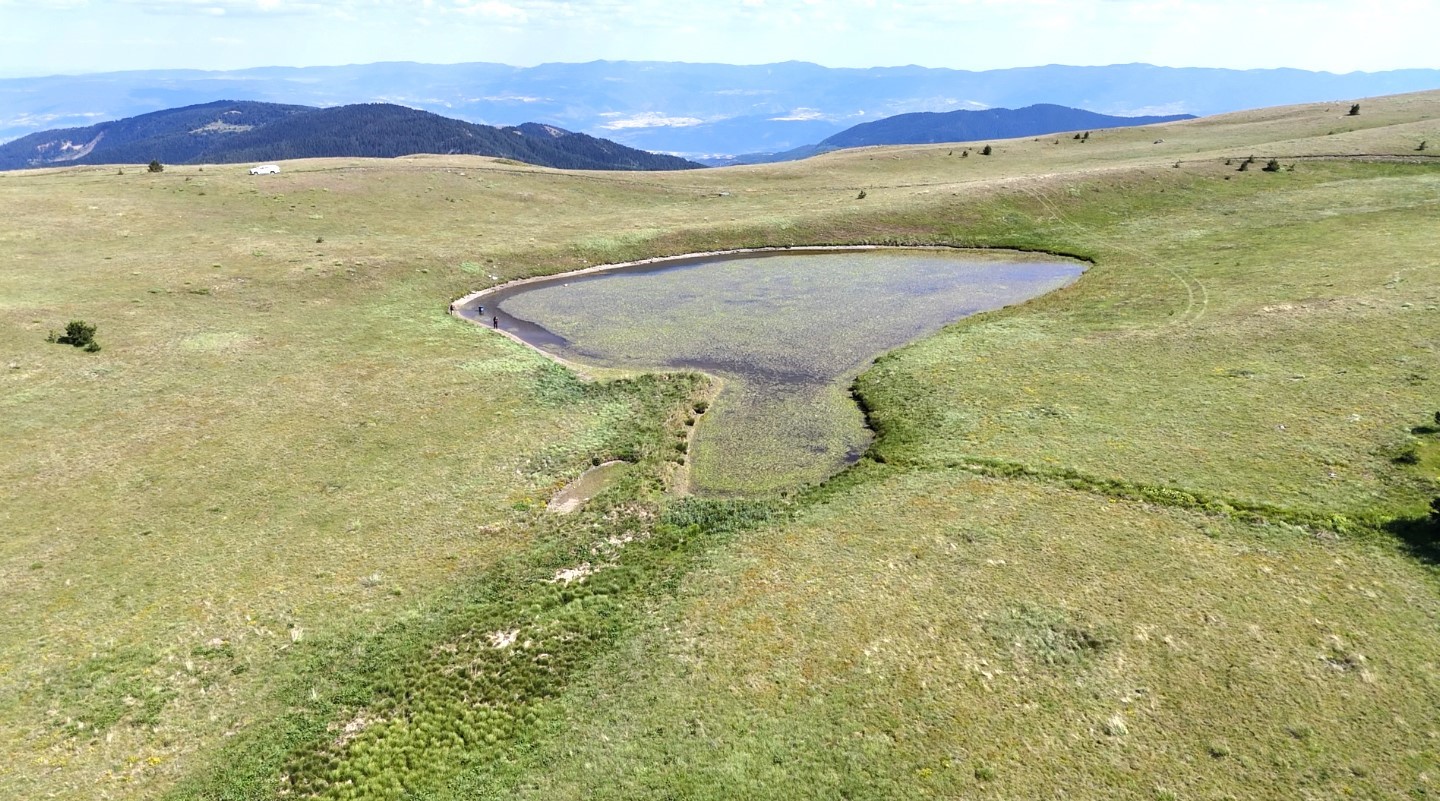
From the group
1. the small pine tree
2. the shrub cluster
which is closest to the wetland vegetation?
the shrub cluster

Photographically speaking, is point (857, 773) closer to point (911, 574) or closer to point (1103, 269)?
point (911, 574)

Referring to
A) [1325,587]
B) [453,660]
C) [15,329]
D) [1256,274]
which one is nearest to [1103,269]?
[1256,274]

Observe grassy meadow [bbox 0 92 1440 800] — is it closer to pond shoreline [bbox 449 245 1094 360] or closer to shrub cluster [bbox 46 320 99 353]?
shrub cluster [bbox 46 320 99 353]

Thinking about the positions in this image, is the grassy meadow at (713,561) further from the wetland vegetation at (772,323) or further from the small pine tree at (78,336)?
the wetland vegetation at (772,323)

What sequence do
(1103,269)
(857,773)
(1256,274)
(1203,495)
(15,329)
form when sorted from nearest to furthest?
1. (857,773)
2. (1203,495)
3. (15,329)
4. (1256,274)
5. (1103,269)

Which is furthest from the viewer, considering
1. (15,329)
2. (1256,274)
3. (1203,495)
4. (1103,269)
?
(1103,269)

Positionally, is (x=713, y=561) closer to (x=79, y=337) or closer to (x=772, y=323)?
(x=772, y=323)

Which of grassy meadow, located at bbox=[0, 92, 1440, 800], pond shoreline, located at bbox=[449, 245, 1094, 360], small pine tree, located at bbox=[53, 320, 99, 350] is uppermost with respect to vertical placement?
pond shoreline, located at bbox=[449, 245, 1094, 360]

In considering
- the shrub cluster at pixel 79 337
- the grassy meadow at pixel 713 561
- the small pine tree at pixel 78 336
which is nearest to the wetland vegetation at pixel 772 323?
the grassy meadow at pixel 713 561
